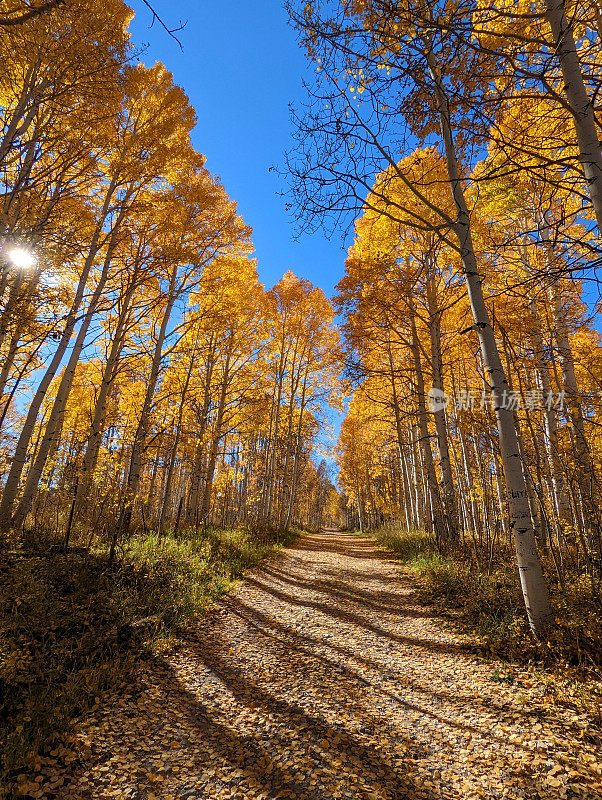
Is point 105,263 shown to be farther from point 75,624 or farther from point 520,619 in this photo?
point 520,619

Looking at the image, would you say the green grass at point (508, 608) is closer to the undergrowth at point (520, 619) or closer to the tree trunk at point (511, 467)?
the undergrowth at point (520, 619)

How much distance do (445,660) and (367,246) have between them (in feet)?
30.1

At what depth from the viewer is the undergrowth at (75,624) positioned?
292 centimetres

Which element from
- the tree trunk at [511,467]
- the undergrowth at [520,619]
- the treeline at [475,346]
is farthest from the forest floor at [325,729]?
the treeline at [475,346]

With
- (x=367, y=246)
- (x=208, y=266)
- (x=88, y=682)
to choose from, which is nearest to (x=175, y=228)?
(x=208, y=266)

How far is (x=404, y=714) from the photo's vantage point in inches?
127

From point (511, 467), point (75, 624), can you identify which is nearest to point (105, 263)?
point (75, 624)

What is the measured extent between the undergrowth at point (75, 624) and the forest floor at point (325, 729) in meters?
0.26

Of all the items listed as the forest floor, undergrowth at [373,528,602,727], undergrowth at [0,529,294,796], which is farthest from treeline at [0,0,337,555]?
undergrowth at [373,528,602,727]

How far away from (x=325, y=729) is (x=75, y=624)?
3.22 meters

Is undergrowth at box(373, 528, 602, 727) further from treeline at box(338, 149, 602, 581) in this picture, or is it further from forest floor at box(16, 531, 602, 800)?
treeline at box(338, 149, 602, 581)

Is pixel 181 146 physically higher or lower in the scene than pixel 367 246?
higher

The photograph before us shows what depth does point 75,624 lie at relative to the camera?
4191 millimetres

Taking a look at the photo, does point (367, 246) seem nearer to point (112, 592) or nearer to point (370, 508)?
point (112, 592)
